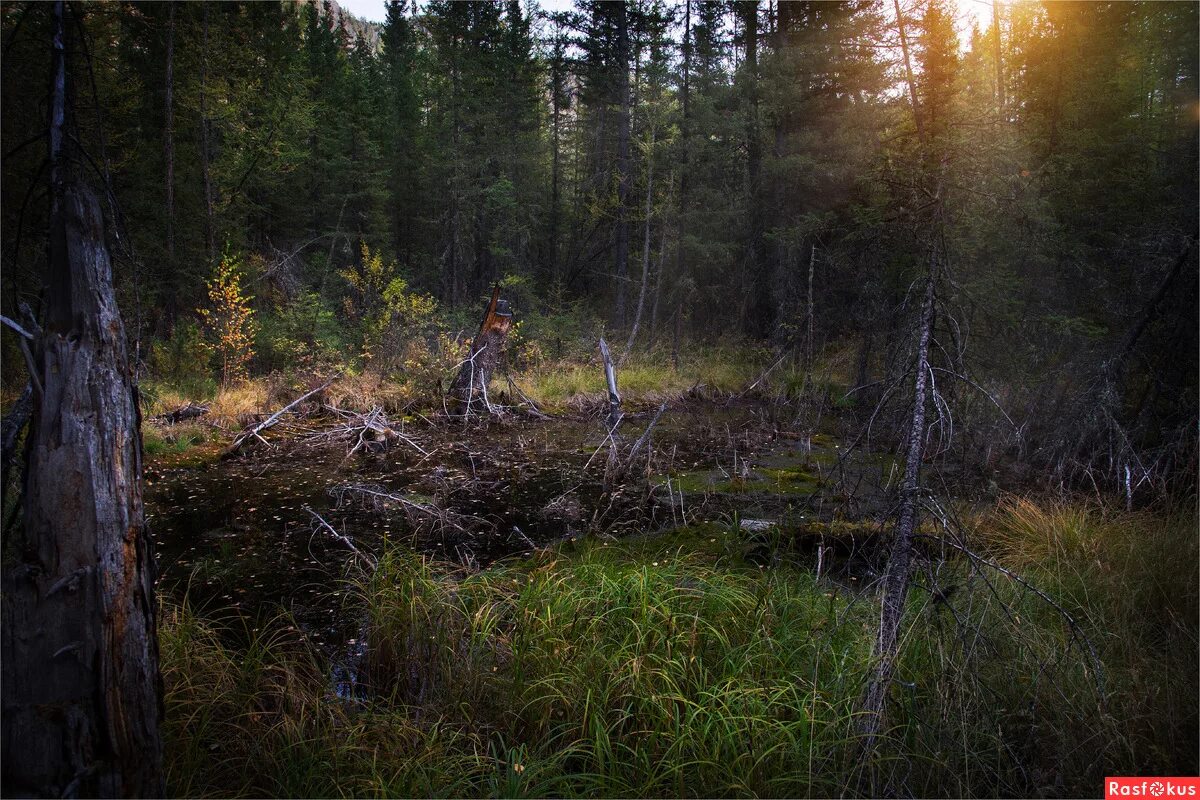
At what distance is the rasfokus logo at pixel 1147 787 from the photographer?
233 cm

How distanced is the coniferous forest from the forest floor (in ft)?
0.09

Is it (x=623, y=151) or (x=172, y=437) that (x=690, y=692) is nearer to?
(x=172, y=437)

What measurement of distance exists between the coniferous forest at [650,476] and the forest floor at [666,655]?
0.03 meters

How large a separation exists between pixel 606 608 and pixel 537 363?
11475 mm

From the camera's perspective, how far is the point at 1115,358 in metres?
Answer: 5.46

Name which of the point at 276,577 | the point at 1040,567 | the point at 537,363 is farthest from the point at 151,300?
the point at 1040,567

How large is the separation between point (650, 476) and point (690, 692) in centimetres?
501

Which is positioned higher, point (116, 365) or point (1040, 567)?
point (116, 365)

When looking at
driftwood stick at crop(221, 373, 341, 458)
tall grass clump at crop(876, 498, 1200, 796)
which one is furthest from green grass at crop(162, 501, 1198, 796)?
driftwood stick at crop(221, 373, 341, 458)

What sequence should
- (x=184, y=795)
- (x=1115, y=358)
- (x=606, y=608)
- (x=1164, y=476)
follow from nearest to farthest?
1. (x=184, y=795)
2. (x=606, y=608)
3. (x=1164, y=476)
4. (x=1115, y=358)

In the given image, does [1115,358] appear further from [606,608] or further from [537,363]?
[537,363]

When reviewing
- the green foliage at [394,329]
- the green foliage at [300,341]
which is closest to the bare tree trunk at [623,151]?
the green foliage at [394,329]

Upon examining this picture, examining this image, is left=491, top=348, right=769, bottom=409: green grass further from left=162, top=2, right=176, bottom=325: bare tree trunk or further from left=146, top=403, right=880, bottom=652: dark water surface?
left=162, top=2, right=176, bottom=325: bare tree trunk

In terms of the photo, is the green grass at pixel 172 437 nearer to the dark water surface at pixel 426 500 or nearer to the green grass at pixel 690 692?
the dark water surface at pixel 426 500
